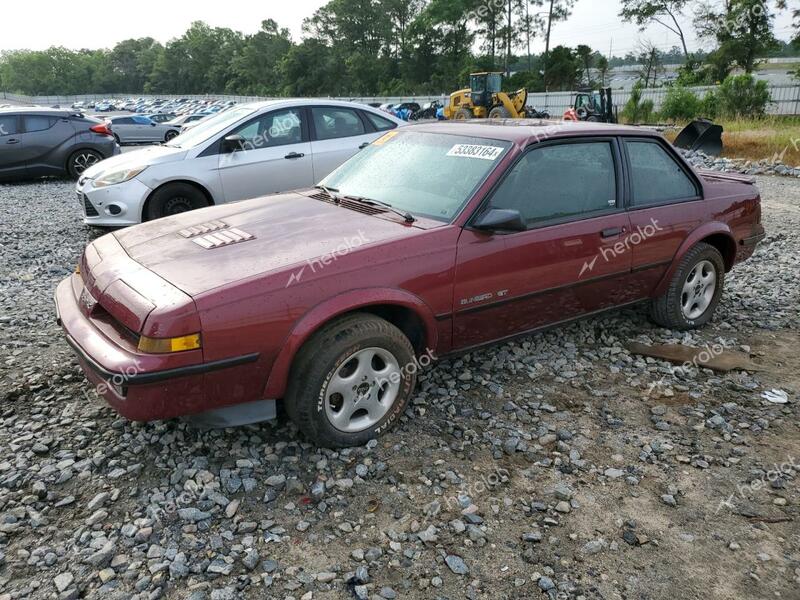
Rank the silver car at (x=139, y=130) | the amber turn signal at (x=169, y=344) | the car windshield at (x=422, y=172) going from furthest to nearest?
the silver car at (x=139, y=130), the car windshield at (x=422, y=172), the amber turn signal at (x=169, y=344)

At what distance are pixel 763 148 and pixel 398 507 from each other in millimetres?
18551

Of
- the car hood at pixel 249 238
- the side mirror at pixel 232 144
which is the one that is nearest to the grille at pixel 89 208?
the side mirror at pixel 232 144

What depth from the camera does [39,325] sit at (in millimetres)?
4746

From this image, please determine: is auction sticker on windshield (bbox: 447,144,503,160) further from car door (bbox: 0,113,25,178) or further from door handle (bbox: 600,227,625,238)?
car door (bbox: 0,113,25,178)

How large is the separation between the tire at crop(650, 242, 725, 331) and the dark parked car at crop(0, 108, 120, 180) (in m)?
11.6

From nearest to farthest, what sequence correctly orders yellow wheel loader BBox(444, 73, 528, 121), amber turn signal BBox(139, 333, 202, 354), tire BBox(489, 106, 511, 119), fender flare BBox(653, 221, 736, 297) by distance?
amber turn signal BBox(139, 333, 202, 354) < fender flare BBox(653, 221, 736, 297) < tire BBox(489, 106, 511, 119) < yellow wheel loader BBox(444, 73, 528, 121)

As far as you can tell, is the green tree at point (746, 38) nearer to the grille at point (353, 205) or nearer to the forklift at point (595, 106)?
the forklift at point (595, 106)

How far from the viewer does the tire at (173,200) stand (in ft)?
22.8

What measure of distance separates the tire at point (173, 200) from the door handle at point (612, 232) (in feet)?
16.2

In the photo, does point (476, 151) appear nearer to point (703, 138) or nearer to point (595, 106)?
point (703, 138)

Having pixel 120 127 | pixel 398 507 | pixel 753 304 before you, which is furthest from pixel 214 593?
pixel 120 127

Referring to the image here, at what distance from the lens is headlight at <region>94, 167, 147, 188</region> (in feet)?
22.8

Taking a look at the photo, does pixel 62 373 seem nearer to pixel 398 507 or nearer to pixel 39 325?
pixel 39 325

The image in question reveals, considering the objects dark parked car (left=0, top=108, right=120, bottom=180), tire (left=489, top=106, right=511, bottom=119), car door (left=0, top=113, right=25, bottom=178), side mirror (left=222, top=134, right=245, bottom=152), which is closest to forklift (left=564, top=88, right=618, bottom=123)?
tire (left=489, top=106, right=511, bottom=119)
